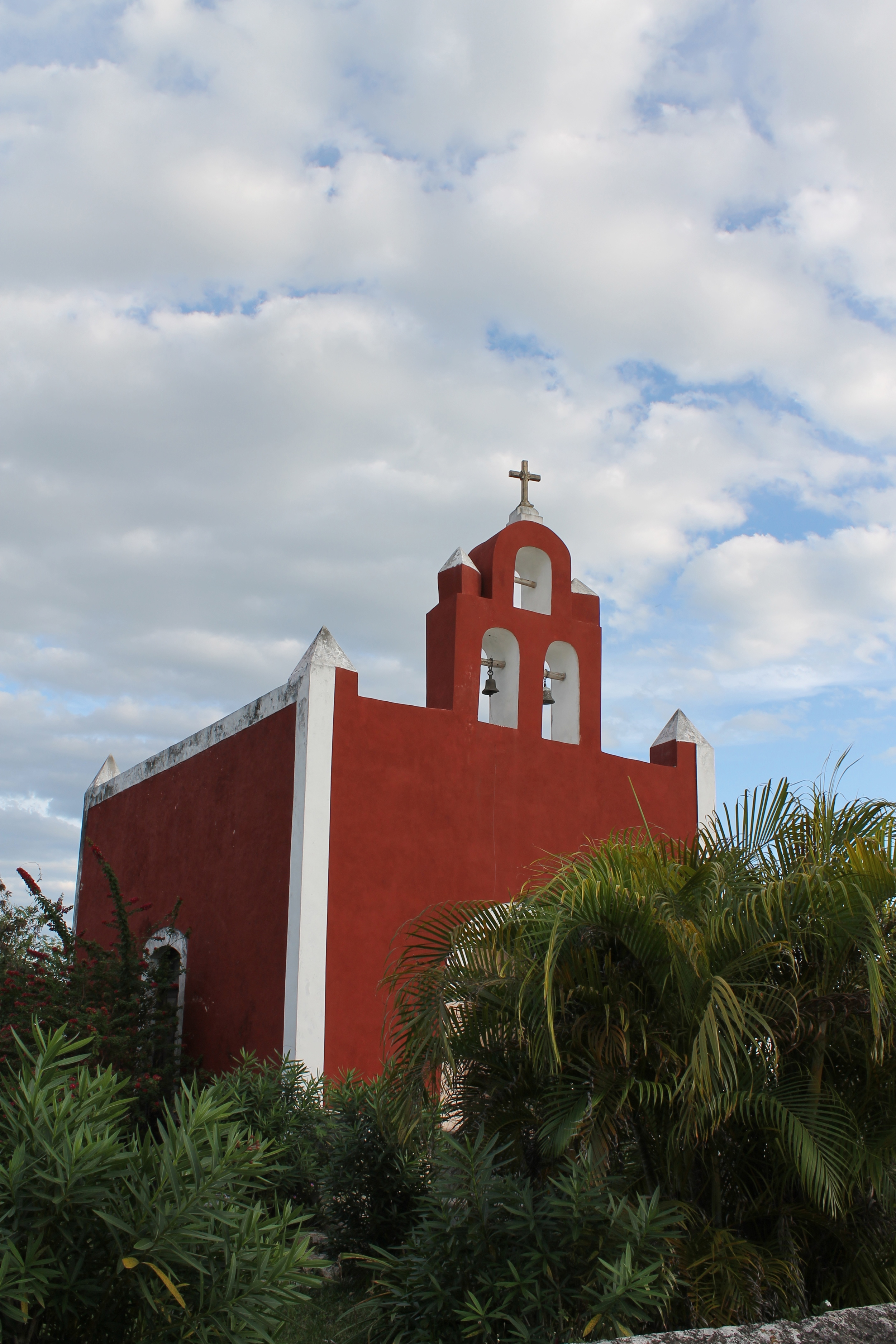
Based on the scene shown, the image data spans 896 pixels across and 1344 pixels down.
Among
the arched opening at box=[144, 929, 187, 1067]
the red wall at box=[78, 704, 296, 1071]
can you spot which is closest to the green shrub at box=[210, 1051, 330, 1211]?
the red wall at box=[78, 704, 296, 1071]

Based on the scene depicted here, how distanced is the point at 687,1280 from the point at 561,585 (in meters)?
7.22

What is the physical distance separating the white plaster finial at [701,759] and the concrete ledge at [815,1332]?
770cm

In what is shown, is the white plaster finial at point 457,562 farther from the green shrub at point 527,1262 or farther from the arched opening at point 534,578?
the green shrub at point 527,1262

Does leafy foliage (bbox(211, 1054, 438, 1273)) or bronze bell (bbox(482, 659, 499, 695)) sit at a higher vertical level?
bronze bell (bbox(482, 659, 499, 695))

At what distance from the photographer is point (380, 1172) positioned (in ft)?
19.0

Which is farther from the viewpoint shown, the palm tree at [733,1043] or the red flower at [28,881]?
the red flower at [28,881]

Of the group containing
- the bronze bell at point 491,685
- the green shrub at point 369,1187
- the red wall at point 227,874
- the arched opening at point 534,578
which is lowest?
the green shrub at point 369,1187

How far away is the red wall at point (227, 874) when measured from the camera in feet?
28.9

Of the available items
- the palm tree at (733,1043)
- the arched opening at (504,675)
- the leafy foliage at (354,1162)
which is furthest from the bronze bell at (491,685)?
the palm tree at (733,1043)

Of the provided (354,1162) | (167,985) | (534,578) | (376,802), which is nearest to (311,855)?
(376,802)

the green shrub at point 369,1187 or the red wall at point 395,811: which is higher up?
the red wall at point 395,811

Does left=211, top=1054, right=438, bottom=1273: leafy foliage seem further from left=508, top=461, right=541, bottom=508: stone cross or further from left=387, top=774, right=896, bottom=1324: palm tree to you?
left=508, top=461, right=541, bottom=508: stone cross

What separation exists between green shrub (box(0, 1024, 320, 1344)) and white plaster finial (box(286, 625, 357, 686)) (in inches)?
238

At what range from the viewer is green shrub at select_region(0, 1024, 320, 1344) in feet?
8.94
